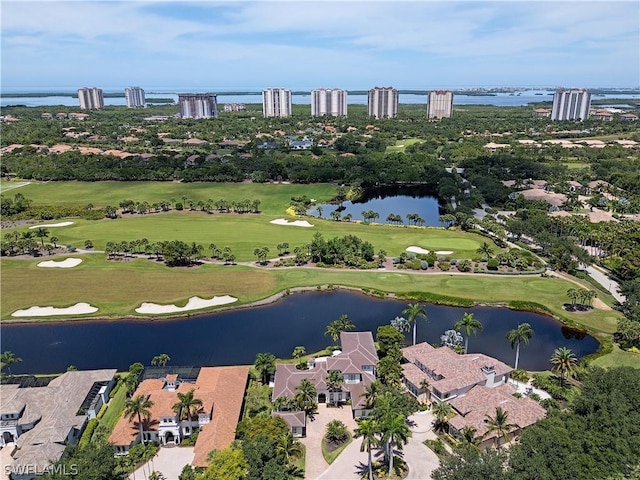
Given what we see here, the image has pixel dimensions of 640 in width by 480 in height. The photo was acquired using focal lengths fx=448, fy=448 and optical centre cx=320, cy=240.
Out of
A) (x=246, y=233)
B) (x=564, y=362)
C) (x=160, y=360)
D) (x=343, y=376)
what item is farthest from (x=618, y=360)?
(x=246, y=233)

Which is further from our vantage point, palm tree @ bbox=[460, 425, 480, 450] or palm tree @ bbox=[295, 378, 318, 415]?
palm tree @ bbox=[295, 378, 318, 415]

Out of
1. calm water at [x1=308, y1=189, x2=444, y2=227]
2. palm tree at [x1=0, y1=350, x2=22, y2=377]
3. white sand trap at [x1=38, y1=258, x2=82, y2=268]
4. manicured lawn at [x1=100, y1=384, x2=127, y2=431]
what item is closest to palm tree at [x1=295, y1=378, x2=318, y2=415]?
manicured lawn at [x1=100, y1=384, x2=127, y2=431]

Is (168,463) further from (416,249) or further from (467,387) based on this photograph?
(416,249)

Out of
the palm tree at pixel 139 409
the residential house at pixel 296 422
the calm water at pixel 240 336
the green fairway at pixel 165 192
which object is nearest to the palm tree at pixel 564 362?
the calm water at pixel 240 336

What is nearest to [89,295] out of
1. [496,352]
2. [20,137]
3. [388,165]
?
[496,352]

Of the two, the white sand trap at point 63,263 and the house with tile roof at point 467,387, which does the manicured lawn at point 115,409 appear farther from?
the white sand trap at point 63,263

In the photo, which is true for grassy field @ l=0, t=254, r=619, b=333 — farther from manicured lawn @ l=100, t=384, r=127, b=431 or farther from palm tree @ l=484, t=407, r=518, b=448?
palm tree @ l=484, t=407, r=518, b=448
